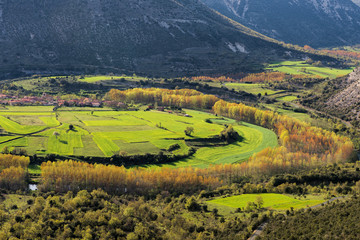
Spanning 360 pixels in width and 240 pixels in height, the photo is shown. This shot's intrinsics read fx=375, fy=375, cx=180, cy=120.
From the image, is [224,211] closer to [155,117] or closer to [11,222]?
[11,222]

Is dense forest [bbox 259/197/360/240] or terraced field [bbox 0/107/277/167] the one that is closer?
dense forest [bbox 259/197/360/240]

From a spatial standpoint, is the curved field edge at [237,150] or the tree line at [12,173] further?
the curved field edge at [237,150]

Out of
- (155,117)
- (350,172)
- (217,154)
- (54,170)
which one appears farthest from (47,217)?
(155,117)

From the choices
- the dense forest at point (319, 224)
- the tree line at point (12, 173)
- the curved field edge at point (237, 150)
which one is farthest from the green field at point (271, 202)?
the tree line at point (12, 173)

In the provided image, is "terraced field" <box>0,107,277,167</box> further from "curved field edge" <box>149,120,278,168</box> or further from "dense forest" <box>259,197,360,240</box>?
"dense forest" <box>259,197,360,240</box>

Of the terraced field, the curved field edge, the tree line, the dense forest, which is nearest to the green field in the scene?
the dense forest

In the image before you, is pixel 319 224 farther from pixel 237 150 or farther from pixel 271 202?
pixel 237 150

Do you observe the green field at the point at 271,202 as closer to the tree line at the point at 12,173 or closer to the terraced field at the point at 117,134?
the terraced field at the point at 117,134
